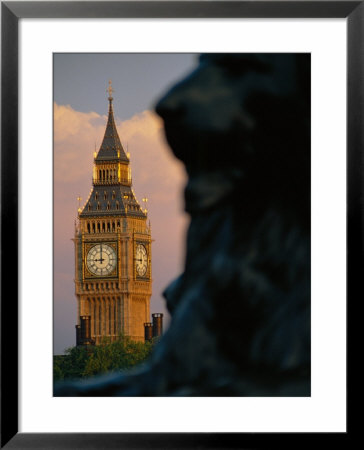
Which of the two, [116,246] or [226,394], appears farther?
[116,246]

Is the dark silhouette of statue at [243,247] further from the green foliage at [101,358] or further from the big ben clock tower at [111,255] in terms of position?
the big ben clock tower at [111,255]

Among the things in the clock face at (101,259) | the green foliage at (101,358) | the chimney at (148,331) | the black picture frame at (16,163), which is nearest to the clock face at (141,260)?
the clock face at (101,259)

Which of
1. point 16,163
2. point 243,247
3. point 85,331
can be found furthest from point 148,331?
point 16,163

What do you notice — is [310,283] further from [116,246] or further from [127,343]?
[116,246]

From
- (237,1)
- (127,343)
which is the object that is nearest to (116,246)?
(127,343)

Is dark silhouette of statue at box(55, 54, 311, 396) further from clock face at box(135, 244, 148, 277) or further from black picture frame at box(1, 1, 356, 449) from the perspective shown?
clock face at box(135, 244, 148, 277)

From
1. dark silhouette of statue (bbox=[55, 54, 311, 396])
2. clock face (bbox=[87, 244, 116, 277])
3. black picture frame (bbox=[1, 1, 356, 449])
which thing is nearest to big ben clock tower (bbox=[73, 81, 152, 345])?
clock face (bbox=[87, 244, 116, 277])
